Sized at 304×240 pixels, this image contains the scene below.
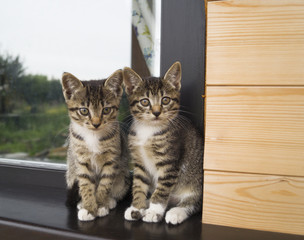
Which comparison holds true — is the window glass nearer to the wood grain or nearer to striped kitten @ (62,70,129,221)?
striped kitten @ (62,70,129,221)

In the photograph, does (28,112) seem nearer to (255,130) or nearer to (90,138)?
(90,138)

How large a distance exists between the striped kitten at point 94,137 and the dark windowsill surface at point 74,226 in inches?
3.0

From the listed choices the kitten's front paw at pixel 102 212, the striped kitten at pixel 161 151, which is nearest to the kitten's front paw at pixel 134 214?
the striped kitten at pixel 161 151

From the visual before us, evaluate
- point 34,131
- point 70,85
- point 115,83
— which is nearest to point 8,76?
point 34,131

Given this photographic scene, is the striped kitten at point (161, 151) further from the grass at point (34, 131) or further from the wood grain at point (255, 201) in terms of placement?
the grass at point (34, 131)

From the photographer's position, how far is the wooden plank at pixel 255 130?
97cm

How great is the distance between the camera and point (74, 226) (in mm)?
1099

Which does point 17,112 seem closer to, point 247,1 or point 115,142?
point 115,142

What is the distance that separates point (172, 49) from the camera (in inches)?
54.6

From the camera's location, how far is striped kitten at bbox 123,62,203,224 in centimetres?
118

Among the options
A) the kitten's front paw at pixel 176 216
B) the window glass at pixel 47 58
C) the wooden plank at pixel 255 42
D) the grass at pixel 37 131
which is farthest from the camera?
the grass at pixel 37 131

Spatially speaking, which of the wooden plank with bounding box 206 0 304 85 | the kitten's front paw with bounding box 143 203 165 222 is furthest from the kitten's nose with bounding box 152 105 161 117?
the kitten's front paw with bounding box 143 203 165 222

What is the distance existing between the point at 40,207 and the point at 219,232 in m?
0.83

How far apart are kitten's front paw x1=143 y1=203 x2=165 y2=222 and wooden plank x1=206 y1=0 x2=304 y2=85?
55 centimetres
